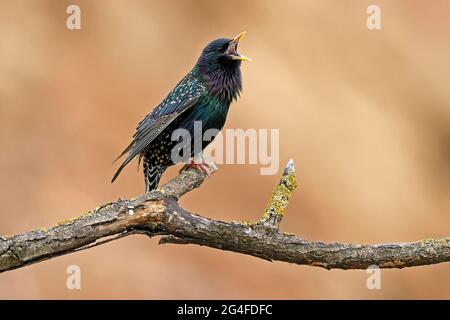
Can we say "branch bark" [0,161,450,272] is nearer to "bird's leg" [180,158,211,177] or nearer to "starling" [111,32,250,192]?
"bird's leg" [180,158,211,177]

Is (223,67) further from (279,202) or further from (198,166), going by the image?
(279,202)

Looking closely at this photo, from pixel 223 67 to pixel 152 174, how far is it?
85cm

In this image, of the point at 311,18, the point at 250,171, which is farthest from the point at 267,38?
the point at 250,171

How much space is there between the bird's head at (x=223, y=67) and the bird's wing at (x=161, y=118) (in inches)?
6.3

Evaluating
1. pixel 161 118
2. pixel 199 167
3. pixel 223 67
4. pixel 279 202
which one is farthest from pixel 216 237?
pixel 223 67

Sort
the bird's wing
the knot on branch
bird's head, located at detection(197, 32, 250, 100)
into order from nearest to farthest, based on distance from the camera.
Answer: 1. the knot on branch
2. the bird's wing
3. bird's head, located at detection(197, 32, 250, 100)

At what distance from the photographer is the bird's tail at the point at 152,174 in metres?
5.42

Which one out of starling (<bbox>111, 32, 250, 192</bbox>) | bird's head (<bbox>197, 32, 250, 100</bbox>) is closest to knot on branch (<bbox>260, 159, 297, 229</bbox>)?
starling (<bbox>111, 32, 250, 192</bbox>)

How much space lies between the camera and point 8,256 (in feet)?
12.4

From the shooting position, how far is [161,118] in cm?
518

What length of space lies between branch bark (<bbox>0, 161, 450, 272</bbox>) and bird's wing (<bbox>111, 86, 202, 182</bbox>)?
105cm

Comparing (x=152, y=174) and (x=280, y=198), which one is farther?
(x=152, y=174)

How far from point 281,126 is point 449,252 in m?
5.53

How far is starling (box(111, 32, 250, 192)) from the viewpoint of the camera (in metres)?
5.20
